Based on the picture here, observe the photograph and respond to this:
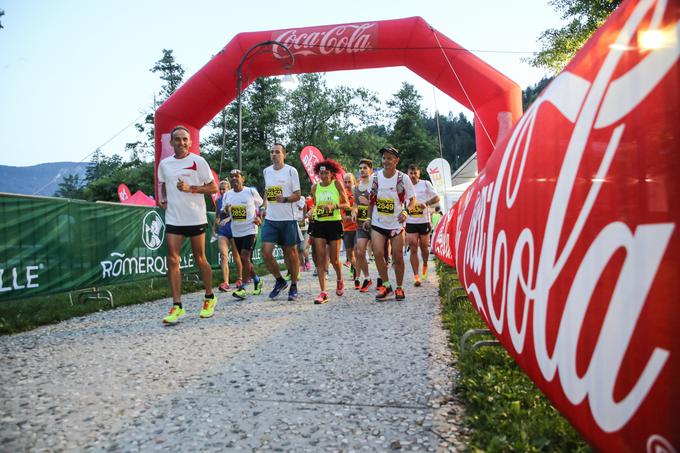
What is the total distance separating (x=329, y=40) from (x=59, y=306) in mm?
8018

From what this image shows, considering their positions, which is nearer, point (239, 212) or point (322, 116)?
point (239, 212)

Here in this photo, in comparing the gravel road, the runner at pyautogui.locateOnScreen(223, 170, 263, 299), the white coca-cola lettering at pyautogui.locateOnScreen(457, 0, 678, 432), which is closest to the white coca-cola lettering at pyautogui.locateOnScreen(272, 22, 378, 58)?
the runner at pyautogui.locateOnScreen(223, 170, 263, 299)

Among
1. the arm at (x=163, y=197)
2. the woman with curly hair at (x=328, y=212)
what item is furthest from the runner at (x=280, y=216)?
the arm at (x=163, y=197)

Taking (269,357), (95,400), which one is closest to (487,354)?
(269,357)

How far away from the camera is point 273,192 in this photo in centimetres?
626

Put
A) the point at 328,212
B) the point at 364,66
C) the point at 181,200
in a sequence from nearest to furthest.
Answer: the point at 181,200
the point at 328,212
the point at 364,66

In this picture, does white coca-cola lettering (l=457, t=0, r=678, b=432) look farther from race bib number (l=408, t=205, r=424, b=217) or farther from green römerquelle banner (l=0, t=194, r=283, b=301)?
race bib number (l=408, t=205, r=424, b=217)

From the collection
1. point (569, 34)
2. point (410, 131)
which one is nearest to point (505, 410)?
point (569, 34)

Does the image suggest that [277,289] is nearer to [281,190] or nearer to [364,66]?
[281,190]

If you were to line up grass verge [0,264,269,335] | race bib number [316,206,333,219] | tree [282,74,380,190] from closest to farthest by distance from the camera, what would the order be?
grass verge [0,264,269,335]
race bib number [316,206,333,219]
tree [282,74,380,190]

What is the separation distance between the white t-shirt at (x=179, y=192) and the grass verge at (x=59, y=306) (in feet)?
5.45

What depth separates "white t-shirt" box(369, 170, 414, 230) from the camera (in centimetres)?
612

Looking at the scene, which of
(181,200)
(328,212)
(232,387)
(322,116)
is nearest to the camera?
(232,387)

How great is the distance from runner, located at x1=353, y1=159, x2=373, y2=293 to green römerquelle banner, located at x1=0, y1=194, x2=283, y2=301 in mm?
3595
